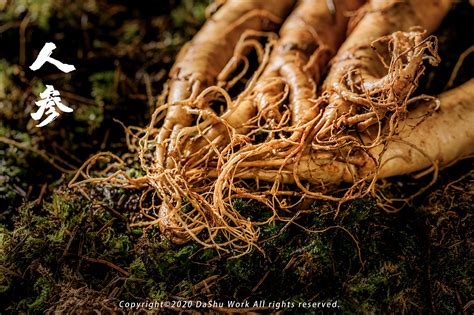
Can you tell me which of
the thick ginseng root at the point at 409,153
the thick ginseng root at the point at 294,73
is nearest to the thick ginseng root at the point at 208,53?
the thick ginseng root at the point at 294,73

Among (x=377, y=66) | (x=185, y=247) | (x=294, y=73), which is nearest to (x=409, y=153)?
(x=377, y=66)

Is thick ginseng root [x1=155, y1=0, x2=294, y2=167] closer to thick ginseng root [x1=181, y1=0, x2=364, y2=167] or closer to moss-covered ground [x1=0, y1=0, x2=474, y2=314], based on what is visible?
thick ginseng root [x1=181, y1=0, x2=364, y2=167]

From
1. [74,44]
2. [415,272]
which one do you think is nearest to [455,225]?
[415,272]

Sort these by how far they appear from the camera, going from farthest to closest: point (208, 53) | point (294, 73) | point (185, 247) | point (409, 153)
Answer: point (208, 53)
point (294, 73)
point (409, 153)
point (185, 247)

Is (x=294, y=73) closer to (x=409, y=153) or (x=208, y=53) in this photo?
(x=208, y=53)

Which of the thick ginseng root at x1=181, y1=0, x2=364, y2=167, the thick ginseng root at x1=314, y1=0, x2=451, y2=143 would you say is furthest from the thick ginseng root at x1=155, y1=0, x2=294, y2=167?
the thick ginseng root at x1=314, y1=0, x2=451, y2=143
